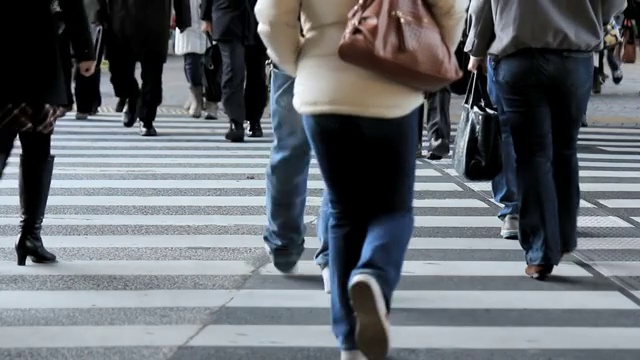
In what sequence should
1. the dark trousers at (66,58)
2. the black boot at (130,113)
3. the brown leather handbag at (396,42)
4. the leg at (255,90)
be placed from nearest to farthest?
the brown leather handbag at (396,42), the dark trousers at (66,58), the leg at (255,90), the black boot at (130,113)

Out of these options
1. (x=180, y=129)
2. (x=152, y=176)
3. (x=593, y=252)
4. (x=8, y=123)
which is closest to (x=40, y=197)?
(x=8, y=123)

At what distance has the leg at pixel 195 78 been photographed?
15.5m

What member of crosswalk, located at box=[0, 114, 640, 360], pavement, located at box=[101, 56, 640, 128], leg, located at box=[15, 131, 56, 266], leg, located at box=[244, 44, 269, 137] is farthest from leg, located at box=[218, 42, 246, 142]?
leg, located at box=[15, 131, 56, 266]

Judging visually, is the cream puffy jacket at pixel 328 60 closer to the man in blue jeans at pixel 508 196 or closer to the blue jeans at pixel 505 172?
the blue jeans at pixel 505 172

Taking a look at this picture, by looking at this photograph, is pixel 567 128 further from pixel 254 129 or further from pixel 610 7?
pixel 254 129

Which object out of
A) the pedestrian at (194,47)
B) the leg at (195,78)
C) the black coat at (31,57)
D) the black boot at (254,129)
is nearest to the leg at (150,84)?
the black boot at (254,129)

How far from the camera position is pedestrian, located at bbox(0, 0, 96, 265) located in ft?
19.2

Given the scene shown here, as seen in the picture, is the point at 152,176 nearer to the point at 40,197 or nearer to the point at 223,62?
the point at 223,62

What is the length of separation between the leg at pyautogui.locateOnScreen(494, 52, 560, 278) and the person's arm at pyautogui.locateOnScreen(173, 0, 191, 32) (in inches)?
290

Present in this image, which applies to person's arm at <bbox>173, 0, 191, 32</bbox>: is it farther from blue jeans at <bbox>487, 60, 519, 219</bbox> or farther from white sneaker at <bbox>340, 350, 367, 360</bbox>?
white sneaker at <bbox>340, 350, 367, 360</bbox>

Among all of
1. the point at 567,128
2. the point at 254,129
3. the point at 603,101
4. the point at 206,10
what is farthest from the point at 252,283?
the point at 603,101

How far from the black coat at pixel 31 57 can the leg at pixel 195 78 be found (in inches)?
367

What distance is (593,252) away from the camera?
23.4 ft

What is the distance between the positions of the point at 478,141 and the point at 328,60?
2380mm
